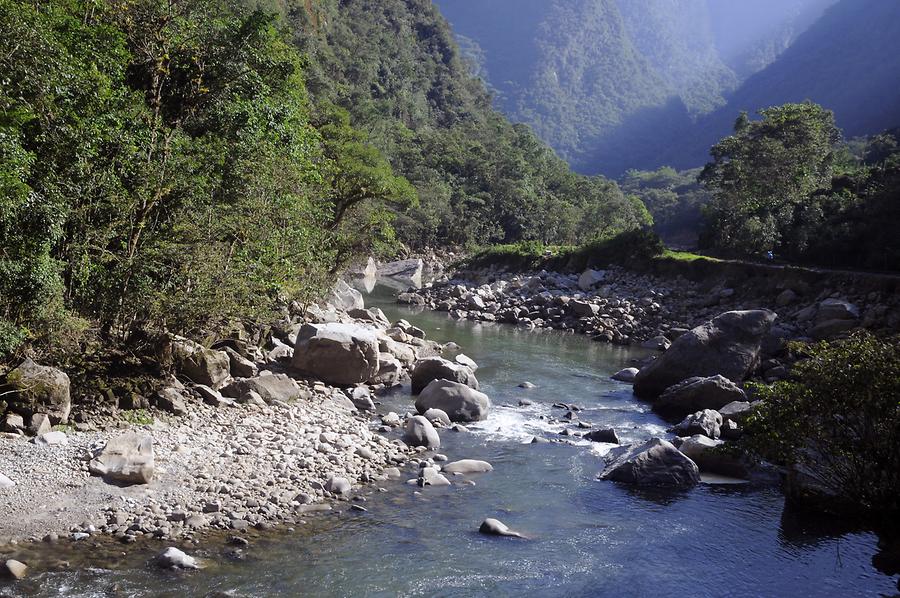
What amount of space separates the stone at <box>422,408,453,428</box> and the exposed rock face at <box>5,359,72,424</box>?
638 centimetres

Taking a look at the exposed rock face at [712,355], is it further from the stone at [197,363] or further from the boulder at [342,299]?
the boulder at [342,299]

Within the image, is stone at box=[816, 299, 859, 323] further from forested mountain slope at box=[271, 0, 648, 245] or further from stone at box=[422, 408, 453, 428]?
forested mountain slope at box=[271, 0, 648, 245]

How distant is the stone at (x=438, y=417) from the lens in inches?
544

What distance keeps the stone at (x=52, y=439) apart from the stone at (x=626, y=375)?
14.8 m

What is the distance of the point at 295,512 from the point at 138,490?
6.50 ft

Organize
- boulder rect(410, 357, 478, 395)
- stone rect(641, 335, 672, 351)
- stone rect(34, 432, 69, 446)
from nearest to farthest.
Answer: stone rect(34, 432, 69, 446) → boulder rect(410, 357, 478, 395) → stone rect(641, 335, 672, 351)

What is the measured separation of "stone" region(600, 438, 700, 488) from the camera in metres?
11.2

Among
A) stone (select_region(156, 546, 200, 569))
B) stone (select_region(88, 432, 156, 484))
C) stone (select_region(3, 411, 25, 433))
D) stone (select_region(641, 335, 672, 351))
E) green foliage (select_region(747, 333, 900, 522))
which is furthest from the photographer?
stone (select_region(641, 335, 672, 351))

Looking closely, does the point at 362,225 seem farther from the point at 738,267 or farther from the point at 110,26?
the point at 738,267

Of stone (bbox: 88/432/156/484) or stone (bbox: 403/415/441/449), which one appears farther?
stone (bbox: 403/415/441/449)

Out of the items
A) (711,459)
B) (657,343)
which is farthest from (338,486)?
(657,343)

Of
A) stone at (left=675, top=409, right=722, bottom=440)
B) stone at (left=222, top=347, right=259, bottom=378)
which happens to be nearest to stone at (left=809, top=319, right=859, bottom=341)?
stone at (left=675, top=409, right=722, bottom=440)

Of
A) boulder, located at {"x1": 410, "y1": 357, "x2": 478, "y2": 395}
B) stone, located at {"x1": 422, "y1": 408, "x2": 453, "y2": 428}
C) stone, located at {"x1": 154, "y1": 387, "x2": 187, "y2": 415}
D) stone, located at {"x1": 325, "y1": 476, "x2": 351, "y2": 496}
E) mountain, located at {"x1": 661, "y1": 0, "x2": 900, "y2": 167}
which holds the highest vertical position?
mountain, located at {"x1": 661, "y1": 0, "x2": 900, "y2": 167}

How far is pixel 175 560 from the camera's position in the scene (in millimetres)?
7371
